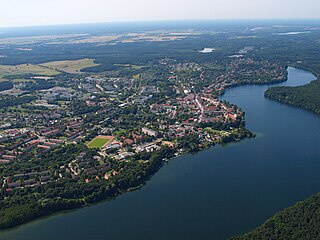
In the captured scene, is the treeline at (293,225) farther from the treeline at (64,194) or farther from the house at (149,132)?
the house at (149,132)

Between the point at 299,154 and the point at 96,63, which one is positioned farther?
the point at 96,63

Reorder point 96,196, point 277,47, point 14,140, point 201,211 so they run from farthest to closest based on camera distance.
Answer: point 277,47, point 14,140, point 96,196, point 201,211

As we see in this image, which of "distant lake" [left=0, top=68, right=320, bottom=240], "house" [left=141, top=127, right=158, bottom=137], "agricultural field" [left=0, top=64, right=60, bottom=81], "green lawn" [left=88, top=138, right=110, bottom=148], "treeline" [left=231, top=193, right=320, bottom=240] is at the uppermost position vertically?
"agricultural field" [left=0, top=64, right=60, bottom=81]

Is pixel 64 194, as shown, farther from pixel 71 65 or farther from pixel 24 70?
pixel 71 65

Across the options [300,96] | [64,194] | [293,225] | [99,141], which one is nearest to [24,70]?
[99,141]

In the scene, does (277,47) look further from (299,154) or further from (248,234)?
(248,234)

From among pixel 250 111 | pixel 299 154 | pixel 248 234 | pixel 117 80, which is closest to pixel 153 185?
pixel 248 234

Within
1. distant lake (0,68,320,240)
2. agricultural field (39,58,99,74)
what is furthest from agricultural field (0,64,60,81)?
distant lake (0,68,320,240)

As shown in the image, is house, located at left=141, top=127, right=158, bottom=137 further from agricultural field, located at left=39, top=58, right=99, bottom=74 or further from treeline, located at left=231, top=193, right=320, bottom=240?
agricultural field, located at left=39, top=58, right=99, bottom=74

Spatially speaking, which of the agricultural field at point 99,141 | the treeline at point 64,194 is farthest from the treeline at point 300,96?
the treeline at point 64,194
